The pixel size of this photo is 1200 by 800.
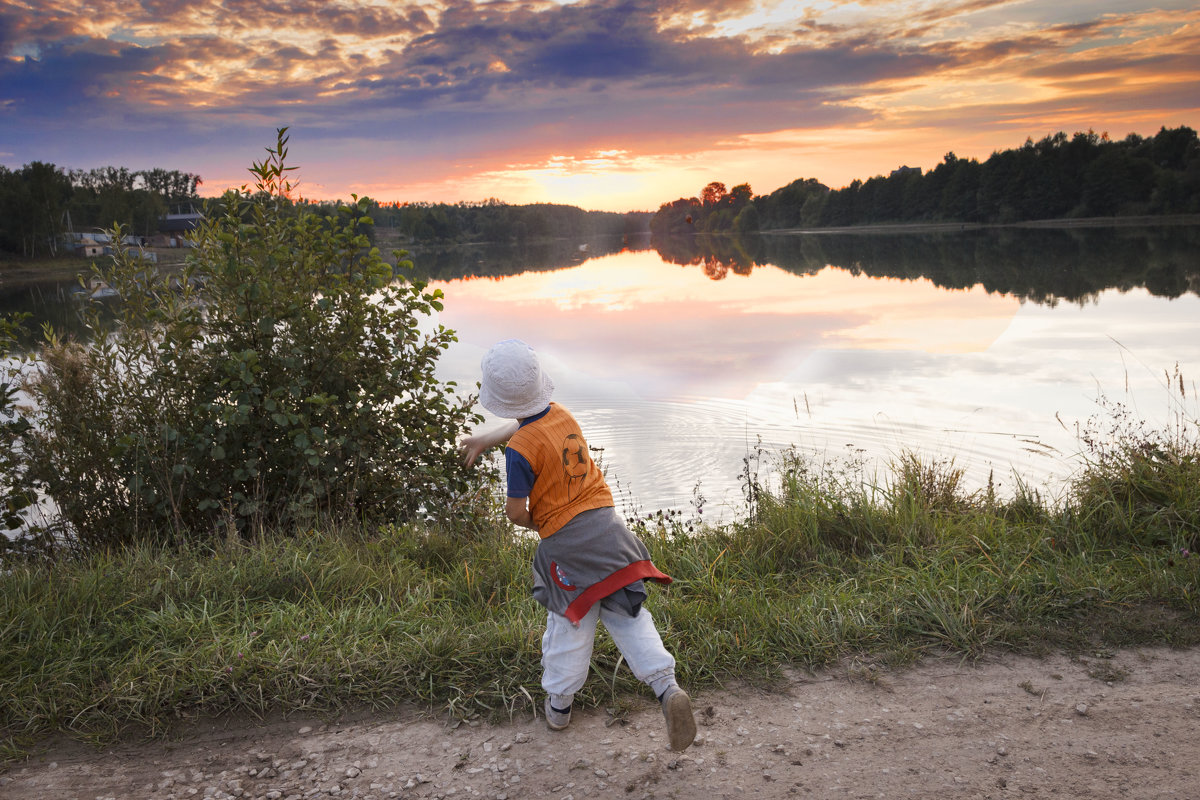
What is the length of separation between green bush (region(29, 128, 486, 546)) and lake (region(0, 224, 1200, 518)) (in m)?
2.84

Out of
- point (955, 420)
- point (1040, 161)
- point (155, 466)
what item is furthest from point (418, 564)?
point (1040, 161)

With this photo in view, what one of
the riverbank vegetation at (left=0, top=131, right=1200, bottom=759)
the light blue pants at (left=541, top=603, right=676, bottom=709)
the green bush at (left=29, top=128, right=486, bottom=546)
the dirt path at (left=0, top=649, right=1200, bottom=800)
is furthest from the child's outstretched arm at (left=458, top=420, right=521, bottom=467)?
the green bush at (left=29, top=128, right=486, bottom=546)

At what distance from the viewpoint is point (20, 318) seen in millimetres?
5316

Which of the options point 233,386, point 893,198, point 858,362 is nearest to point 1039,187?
point 893,198

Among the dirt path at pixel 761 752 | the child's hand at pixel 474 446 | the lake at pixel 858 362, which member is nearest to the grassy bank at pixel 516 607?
the dirt path at pixel 761 752

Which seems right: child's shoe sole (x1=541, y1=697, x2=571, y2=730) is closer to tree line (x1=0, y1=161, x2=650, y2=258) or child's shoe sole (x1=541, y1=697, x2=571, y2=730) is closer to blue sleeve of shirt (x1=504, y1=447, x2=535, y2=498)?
blue sleeve of shirt (x1=504, y1=447, x2=535, y2=498)

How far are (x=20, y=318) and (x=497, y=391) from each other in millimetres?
4104

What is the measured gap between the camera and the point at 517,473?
10.1 feet

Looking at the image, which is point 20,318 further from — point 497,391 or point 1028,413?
point 1028,413

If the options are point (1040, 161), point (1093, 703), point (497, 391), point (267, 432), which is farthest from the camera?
point (1040, 161)

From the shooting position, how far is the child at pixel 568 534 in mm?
3121

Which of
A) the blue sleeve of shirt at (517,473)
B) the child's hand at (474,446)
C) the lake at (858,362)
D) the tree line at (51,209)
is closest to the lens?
the blue sleeve of shirt at (517,473)

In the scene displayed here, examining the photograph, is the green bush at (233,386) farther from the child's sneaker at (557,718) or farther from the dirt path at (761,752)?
the child's sneaker at (557,718)

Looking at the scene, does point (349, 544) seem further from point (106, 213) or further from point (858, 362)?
point (106, 213)
